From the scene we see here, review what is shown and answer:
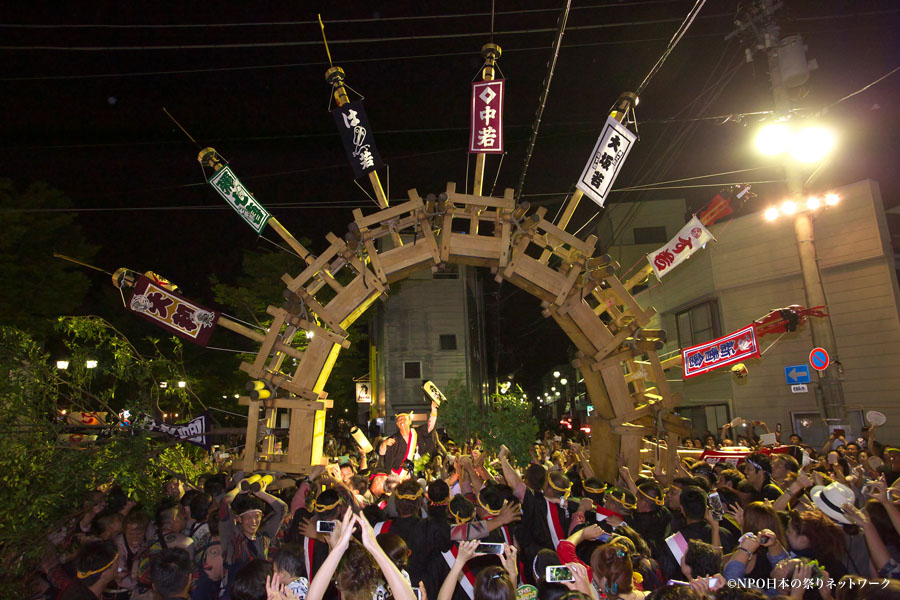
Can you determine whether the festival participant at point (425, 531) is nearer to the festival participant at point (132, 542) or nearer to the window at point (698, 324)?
the festival participant at point (132, 542)

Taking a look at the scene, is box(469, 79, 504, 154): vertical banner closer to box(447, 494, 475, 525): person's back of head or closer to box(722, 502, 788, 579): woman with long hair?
box(447, 494, 475, 525): person's back of head

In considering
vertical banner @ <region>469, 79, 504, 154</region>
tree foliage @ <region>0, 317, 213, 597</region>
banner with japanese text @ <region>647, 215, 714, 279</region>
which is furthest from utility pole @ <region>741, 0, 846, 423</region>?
tree foliage @ <region>0, 317, 213, 597</region>

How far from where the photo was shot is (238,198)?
887 centimetres

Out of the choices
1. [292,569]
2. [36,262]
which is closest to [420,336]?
[36,262]

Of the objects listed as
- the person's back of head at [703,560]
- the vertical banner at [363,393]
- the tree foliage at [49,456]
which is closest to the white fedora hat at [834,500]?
the person's back of head at [703,560]

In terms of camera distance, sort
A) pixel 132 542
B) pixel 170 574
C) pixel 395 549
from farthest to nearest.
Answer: pixel 132 542 < pixel 395 549 < pixel 170 574

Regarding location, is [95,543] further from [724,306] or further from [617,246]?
[617,246]

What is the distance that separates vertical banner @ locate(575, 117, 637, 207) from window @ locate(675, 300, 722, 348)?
570 inches

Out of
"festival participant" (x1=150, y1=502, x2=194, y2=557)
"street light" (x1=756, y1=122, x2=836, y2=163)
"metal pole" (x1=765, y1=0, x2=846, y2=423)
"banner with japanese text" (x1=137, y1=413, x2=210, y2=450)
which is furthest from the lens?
"street light" (x1=756, y1=122, x2=836, y2=163)

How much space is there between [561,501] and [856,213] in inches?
644

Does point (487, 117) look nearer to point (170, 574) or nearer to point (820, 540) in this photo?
point (820, 540)

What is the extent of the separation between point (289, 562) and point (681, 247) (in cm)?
818

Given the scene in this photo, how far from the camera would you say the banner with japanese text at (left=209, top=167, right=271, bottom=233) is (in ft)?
28.8

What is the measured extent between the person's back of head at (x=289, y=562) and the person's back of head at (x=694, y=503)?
129 inches
